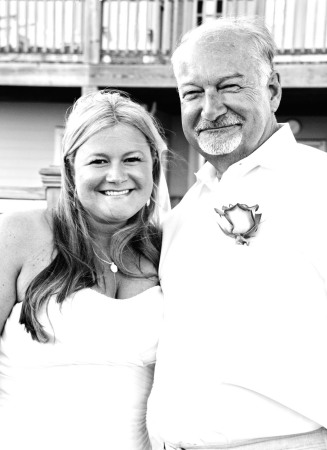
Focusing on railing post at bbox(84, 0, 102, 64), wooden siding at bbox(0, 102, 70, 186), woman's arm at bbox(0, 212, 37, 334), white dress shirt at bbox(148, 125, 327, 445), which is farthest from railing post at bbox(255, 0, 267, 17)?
woman's arm at bbox(0, 212, 37, 334)

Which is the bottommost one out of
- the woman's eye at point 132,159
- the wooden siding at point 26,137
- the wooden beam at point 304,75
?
the wooden siding at point 26,137

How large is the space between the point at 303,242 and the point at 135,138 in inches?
34.2

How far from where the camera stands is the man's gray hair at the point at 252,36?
325 centimetres

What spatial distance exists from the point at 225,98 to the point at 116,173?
2.07ft

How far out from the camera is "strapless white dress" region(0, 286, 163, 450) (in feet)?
9.65

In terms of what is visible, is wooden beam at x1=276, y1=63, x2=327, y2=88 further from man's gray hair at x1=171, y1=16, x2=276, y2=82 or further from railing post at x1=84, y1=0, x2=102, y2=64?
man's gray hair at x1=171, y1=16, x2=276, y2=82

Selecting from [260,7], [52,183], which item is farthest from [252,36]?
[260,7]

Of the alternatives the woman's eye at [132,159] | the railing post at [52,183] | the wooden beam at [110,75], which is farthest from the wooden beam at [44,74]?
the woman's eye at [132,159]

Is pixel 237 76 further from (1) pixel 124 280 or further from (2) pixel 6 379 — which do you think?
(2) pixel 6 379

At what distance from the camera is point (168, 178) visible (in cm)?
1275

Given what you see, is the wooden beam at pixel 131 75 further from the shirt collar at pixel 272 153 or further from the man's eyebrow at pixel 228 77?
the shirt collar at pixel 272 153

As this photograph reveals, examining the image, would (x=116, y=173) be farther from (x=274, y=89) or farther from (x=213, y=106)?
(x=274, y=89)

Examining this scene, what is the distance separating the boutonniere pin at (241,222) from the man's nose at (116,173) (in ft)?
1.47

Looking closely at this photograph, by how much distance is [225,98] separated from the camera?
3234 millimetres
